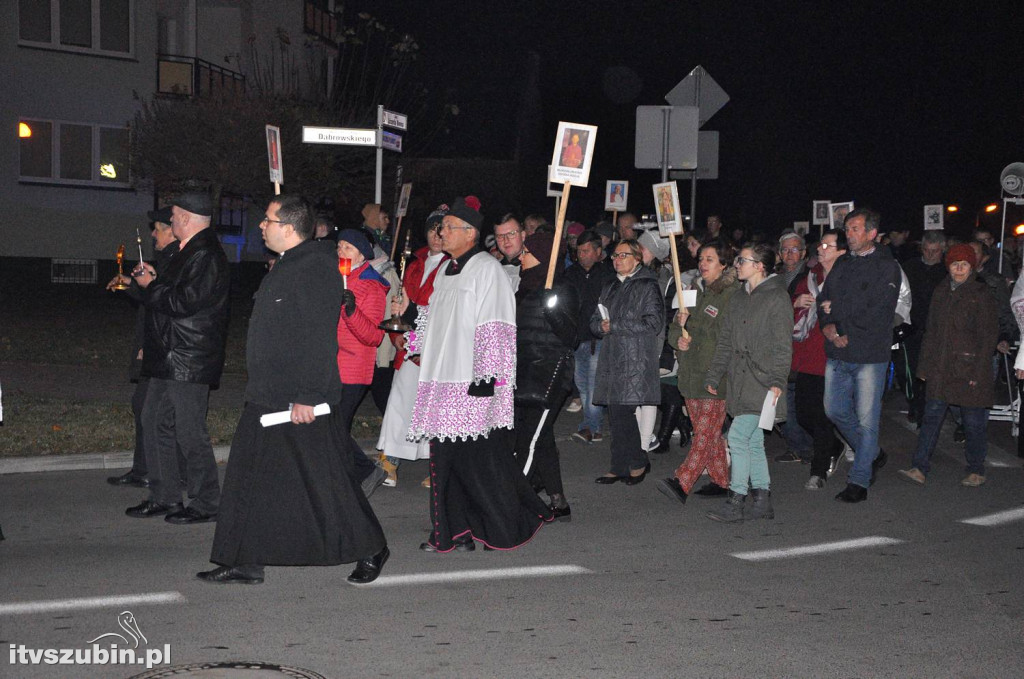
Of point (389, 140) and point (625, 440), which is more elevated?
point (389, 140)

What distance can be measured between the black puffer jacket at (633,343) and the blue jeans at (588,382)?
189 centimetres

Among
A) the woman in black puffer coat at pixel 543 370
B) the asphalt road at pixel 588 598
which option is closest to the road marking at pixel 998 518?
the asphalt road at pixel 588 598

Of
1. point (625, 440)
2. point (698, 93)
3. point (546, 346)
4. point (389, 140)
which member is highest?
point (698, 93)

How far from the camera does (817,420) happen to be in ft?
31.7

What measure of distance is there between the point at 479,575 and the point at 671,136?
8.80 meters

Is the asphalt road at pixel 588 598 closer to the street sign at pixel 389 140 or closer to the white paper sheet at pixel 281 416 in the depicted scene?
the white paper sheet at pixel 281 416

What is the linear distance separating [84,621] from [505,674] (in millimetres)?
Answer: 1959

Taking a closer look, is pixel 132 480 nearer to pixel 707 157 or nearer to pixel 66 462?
pixel 66 462

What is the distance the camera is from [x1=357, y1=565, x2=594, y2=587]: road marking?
6281 mm

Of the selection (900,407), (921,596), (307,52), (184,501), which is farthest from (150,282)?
(307,52)

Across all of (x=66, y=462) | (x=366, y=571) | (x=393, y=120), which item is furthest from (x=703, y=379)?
(x=393, y=120)

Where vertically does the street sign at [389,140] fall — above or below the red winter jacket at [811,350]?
Answer: above

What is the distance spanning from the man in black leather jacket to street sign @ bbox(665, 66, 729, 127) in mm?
8257

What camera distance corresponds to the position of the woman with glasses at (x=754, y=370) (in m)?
8.05
